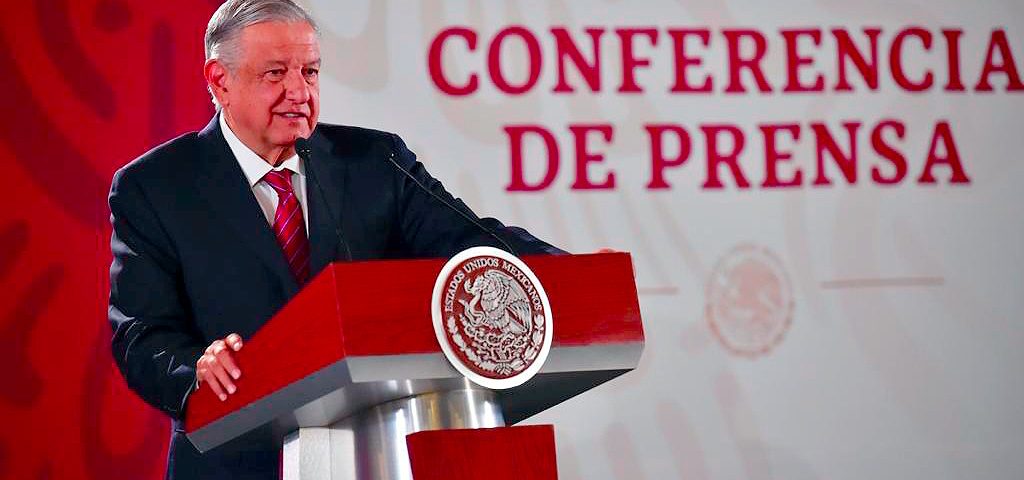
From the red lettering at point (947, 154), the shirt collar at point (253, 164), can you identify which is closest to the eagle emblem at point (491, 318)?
the shirt collar at point (253, 164)

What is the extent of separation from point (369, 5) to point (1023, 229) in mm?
2118

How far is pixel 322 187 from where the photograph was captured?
2.00 meters

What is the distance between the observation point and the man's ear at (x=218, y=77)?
206cm

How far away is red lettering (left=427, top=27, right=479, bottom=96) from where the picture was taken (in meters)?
3.74

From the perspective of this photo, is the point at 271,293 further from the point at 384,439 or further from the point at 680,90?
the point at 680,90

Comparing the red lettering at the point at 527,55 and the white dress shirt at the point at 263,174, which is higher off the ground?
the red lettering at the point at 527,55

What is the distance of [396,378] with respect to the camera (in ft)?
4.42

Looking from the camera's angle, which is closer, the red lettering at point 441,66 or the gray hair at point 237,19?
the gray hair at point 237,19

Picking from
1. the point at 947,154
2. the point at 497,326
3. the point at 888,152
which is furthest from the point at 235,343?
the point at 947,154

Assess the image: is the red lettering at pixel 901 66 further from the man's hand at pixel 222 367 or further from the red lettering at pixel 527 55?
the man's hand at pixel 222 367

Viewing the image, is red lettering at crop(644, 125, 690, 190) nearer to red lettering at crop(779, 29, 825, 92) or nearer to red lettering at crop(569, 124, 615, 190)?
red lettering at crop(569, 124, 615, 190)

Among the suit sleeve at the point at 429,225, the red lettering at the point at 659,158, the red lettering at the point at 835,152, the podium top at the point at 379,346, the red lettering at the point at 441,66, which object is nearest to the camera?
the podium top at the point at 379,346

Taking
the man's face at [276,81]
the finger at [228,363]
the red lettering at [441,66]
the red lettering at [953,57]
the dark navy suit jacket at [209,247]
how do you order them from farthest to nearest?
1. the red lettering at [953,57]
2. the red lettering at [441,66]
3. the man's face at [276,81]
4. the dark navy suit jacket at [209,247]
5. the finger at [228,363]

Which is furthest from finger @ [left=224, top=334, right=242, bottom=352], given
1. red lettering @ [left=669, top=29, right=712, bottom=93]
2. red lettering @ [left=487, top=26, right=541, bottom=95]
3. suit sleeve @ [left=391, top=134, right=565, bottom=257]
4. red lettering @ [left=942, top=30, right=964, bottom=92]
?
red lettering @ [left=942, top=30, right=964, bottom=92]
